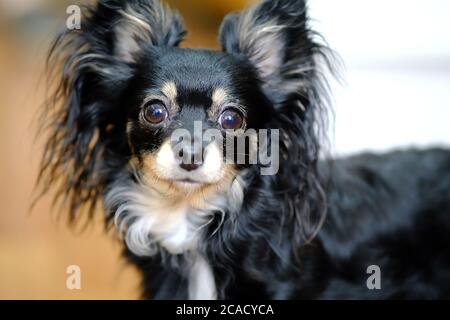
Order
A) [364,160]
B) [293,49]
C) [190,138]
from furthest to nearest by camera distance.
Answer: [364,160] → [293,49] → [190,138]

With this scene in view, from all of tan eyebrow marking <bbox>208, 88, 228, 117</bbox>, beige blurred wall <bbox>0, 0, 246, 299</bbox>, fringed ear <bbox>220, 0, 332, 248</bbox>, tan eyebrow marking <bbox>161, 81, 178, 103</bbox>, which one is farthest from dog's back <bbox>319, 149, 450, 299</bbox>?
beige blurred wall <bbox>0, 0, 246, 299</bbox>

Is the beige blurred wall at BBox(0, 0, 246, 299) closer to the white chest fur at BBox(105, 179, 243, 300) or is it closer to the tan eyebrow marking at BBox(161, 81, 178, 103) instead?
the white chest fur at BBox(105, 179, 243, 300)

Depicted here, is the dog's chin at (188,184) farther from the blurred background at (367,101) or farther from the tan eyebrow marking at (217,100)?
the blurred background at (367,101)

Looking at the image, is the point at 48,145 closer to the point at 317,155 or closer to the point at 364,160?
the point at 317,155

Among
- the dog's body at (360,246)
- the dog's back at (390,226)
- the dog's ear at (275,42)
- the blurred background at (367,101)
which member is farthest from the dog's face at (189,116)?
the blurred background at (367,101)

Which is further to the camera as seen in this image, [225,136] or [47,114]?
[47,114]

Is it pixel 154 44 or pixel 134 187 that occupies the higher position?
pixel 154 44

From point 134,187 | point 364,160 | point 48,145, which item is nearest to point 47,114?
point 48,145
